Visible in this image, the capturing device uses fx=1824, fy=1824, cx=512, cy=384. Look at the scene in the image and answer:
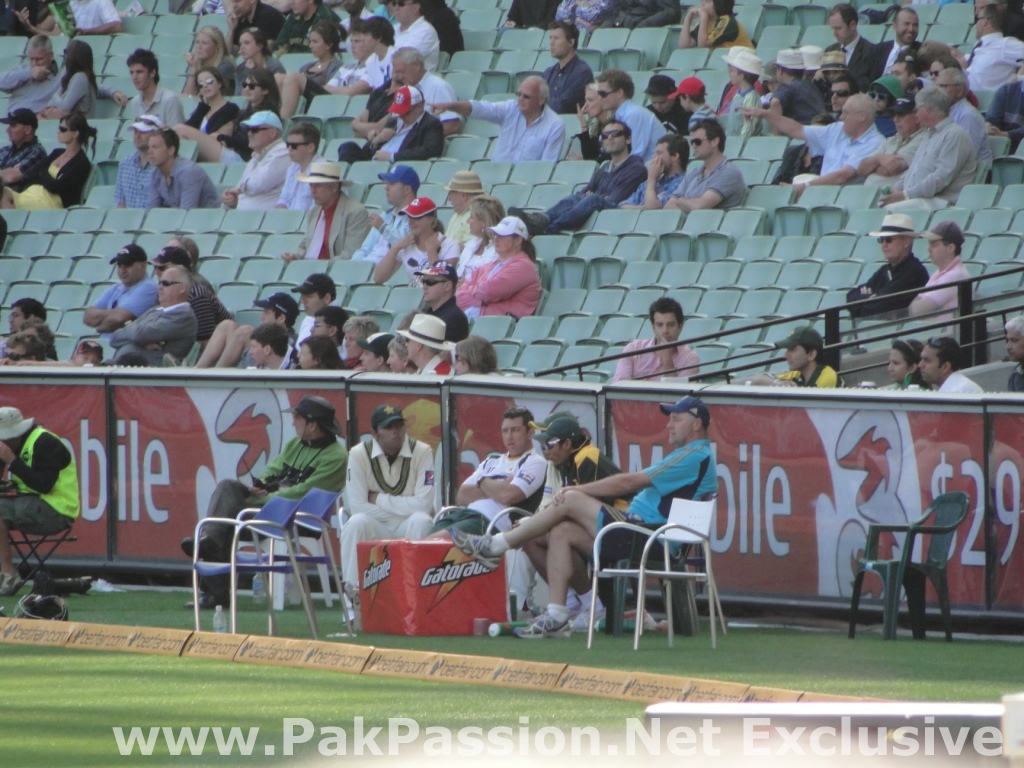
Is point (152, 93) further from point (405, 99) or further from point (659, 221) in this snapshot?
point (659, 221)

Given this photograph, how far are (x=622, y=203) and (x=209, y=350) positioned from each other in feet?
12.1

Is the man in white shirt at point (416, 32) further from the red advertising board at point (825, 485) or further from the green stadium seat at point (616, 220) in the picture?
the red advertising board at point (825, 485)

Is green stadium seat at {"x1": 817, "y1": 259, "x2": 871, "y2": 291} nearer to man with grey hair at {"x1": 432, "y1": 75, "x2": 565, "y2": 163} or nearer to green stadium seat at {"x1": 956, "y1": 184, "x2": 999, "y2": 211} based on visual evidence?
green stadium seat at {"x1": 956, "y1": 184, "x2": 999, "y2": 211}

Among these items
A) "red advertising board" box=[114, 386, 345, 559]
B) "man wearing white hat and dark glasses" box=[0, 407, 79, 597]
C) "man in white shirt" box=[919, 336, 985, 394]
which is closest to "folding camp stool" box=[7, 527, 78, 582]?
"man wearing white hat and dark glasses" box=[0, 407, 79, 597]

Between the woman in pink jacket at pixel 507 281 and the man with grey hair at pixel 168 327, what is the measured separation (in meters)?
2.26

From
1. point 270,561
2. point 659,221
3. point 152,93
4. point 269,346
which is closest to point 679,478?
point 270,561

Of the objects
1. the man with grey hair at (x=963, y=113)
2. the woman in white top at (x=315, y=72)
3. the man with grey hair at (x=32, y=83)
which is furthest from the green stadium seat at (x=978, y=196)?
the man with grey hair at (x=32, y=83)

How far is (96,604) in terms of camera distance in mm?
12250

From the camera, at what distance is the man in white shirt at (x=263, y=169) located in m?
17.5

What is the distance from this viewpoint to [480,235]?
47.9 feet

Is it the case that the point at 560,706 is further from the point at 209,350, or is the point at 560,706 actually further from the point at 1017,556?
the point at 209,350

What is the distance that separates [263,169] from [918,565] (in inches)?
369

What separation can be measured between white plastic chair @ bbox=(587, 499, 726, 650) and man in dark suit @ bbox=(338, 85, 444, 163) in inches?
292

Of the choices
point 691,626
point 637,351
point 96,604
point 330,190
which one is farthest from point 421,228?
point 691,626
